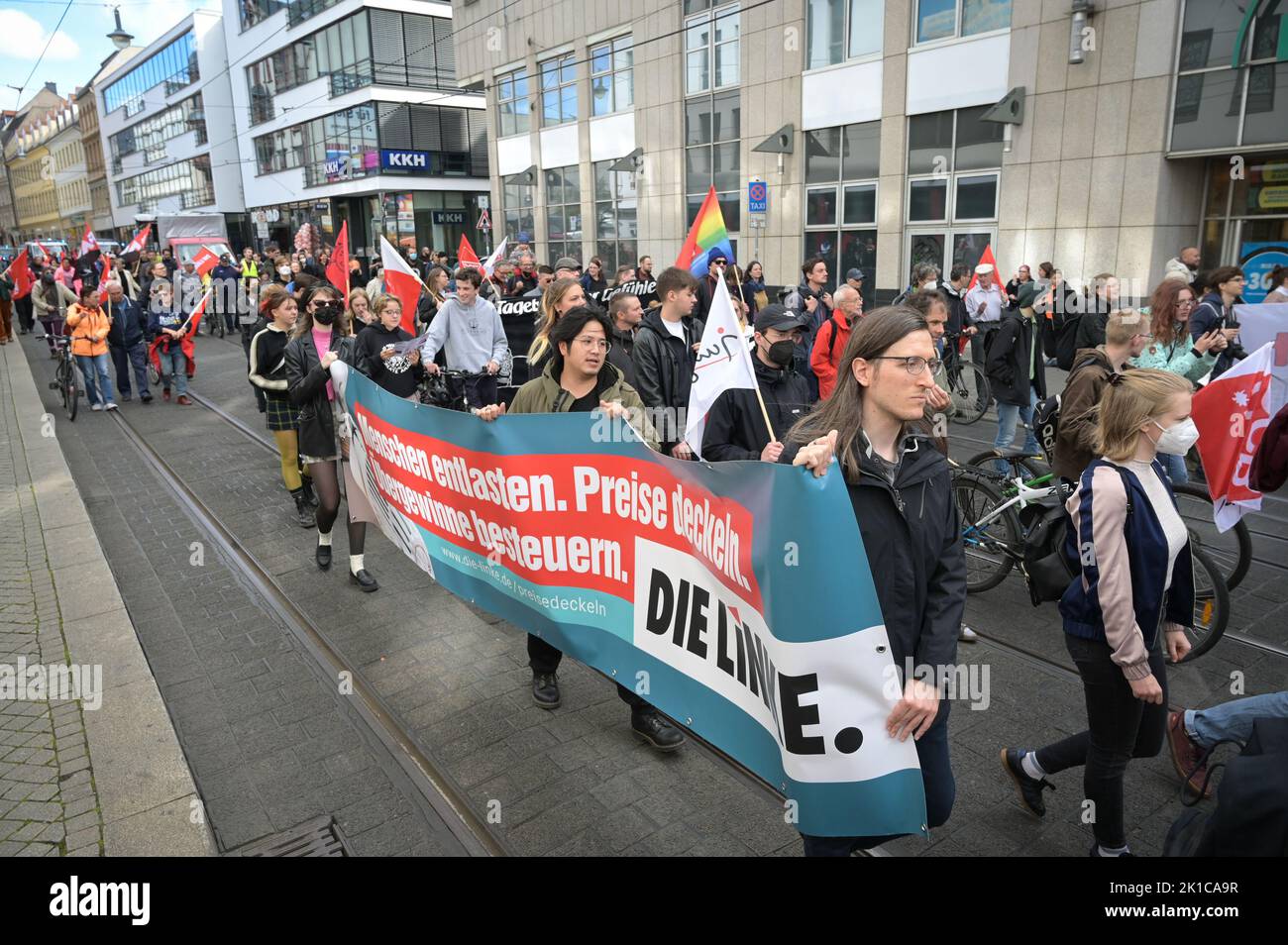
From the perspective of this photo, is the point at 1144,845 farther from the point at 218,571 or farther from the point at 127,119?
the point at 127,119

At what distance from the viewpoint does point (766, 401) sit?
4805 mm

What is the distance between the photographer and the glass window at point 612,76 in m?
27.1

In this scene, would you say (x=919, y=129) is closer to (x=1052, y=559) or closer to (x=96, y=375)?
(x=96, y=375)

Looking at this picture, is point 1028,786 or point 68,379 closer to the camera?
point 1028,786

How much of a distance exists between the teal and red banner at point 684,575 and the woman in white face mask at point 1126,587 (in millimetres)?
1029

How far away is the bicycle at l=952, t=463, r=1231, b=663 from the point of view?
16.5 feet

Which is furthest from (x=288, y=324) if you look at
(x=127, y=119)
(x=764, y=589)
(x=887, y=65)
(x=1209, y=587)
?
(x=127, y=119)

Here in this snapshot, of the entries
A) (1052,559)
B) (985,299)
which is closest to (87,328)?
(985,299)

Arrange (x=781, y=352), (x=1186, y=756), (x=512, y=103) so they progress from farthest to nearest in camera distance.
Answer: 1. (x=512, y=103)
2. (x=781, y=352)
3. (x=1186, y=756)

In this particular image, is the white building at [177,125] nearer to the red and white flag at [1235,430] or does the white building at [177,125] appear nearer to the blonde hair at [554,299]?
the blonde hair at [554,299]

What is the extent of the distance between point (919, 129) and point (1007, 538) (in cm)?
1586

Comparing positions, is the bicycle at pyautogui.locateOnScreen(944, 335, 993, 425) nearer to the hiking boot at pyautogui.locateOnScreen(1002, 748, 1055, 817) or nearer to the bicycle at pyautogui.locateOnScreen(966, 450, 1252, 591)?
the bicycle at pyautogui.locateOnScreen(966, 450, 1252, 591)

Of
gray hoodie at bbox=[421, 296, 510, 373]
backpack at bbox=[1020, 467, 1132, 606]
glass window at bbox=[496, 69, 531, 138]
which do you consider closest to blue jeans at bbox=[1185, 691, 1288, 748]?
backpack at bbox=[1020, 467, 1132, 606]

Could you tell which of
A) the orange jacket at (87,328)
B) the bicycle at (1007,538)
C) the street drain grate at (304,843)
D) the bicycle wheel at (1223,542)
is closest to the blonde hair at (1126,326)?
the bicycle at (1007,538)
